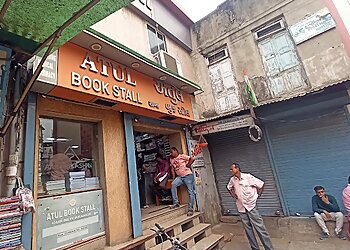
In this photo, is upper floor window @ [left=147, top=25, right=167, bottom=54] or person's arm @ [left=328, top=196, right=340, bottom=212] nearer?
person's arm @ [left=328, top=196, right=340, bottom=212]

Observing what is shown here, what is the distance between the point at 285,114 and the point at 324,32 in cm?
257

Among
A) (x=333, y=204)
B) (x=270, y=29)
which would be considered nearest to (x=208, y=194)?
(x=333, y=204)

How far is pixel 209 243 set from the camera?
15.6ft

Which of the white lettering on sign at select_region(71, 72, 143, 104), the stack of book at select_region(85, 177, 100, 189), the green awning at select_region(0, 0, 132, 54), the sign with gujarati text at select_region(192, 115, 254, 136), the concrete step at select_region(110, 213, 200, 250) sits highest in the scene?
the green awning at select_region(0, 0, 132, 54)

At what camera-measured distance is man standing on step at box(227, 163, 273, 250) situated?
429 cm

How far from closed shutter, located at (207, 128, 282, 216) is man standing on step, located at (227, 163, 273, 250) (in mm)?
2267

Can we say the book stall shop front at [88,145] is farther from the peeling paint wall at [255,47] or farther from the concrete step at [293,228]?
the concrete step at [293,228]

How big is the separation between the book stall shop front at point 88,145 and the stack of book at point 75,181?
16mm

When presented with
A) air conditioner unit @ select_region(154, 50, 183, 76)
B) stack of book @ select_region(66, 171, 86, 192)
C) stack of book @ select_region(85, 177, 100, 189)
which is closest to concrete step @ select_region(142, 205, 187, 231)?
stack of book @ select_region(85, 177, 100, 189)

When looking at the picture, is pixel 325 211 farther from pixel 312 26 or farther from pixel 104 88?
pixel 104 88

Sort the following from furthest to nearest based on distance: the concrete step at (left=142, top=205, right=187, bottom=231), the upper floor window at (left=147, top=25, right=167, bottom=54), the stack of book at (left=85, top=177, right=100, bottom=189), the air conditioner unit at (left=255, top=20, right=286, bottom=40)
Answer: the air conditioner unit at (left=255, top=20, right=286, bottom=40), the upper floor window at (left=147, top=25, right=167, bottom=54), the concrete step at (left=142, top=205, right=187, bottom=231), the stack of book at (left=85, top=177, right=100, bottom=189)

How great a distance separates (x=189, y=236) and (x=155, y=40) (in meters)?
5.73

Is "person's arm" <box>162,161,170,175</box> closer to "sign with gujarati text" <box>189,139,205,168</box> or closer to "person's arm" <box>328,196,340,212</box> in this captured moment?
"sign with gujarati text" <box>189,139,205,168</box>

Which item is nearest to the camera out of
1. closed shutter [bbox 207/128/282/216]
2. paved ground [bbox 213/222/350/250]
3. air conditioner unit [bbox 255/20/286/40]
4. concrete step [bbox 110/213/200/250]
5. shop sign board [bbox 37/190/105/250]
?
shop sign board [bbox 37/190/105/250]
